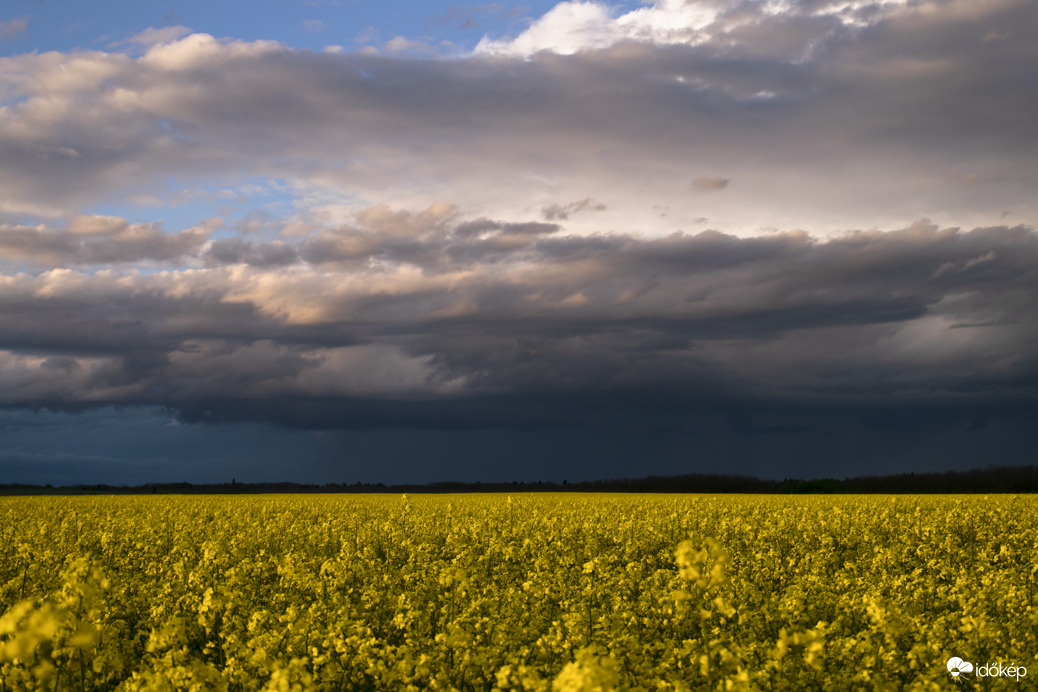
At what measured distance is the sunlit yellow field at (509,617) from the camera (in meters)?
6.63

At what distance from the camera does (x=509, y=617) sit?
9406mm

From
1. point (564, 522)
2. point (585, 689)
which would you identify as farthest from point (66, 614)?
point (564, 522)

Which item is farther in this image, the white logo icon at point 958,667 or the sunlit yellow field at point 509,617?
the white logo icon at point 958,667

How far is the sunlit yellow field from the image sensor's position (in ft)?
Answer: 21.7

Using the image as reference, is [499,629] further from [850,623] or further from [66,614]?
[850,623]

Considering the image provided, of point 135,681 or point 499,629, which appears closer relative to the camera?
point 135,681

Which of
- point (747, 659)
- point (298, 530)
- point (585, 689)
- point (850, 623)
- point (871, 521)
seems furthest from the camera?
point (871, 521)

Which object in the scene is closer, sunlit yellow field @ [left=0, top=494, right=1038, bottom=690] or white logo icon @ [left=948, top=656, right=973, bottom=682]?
sunlit yellow field @ [left=0, top=494, right=1038, bottom=690]

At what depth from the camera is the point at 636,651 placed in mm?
8031

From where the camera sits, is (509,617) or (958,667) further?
(509,617)

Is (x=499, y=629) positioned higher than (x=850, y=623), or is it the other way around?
(x=499, y=629)

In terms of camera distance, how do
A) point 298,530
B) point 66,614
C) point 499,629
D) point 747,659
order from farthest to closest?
point 298,530
point 499,629
point 747,659
point 66,614

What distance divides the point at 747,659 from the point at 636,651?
1.23 metres

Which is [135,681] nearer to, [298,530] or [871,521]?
[298,530]
